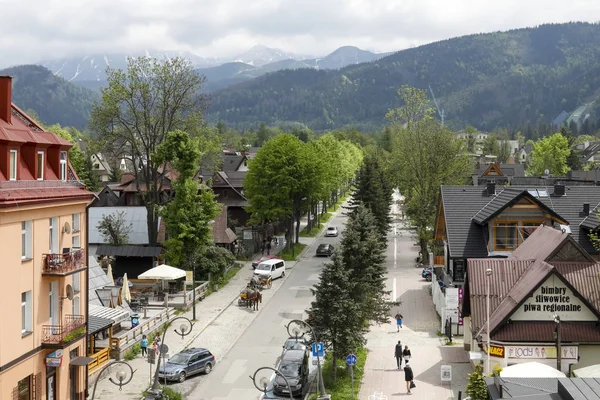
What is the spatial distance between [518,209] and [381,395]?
55.6 feet

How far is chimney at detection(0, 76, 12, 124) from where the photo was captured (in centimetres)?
2599

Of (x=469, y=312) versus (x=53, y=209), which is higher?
(x=53, y=209)

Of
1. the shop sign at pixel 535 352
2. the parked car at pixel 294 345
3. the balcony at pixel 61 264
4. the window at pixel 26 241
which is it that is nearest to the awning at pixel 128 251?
the parked car at pixel 294 345

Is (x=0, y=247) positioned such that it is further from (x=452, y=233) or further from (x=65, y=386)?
(x=452, y=233)

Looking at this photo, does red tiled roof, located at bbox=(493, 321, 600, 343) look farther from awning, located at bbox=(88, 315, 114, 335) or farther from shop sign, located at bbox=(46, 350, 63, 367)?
shop sign, located at bbox=(46, 350, 63, 367)

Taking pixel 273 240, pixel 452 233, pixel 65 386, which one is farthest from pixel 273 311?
pixel 273 240

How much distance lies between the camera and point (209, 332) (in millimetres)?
42094

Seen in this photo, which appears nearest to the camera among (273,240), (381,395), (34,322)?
(34,322)

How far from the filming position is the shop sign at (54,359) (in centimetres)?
2617

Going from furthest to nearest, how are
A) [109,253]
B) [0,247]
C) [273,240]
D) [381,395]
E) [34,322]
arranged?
[273,240] → [109,253] → [381,395] → [34,322] → [0,247]

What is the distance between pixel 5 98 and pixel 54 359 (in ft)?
29.2

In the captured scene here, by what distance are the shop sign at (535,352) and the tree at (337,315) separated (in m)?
6.24

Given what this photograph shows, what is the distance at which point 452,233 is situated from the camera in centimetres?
4472

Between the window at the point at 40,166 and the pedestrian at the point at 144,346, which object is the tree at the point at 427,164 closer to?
the pedestrian at the point at 144,346
